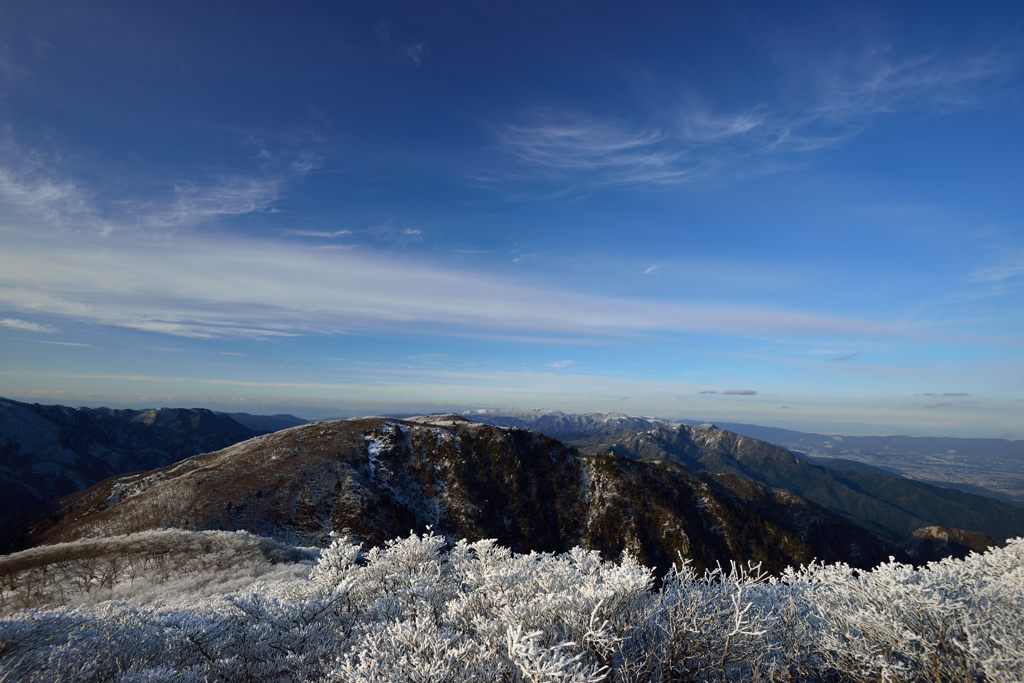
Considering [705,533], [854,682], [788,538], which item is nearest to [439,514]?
[705,533]

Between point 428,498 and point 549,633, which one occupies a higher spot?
point 549,633

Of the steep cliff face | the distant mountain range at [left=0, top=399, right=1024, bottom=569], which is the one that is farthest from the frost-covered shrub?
the distant mountain range at [left=0, top=399, right=1024, bottom=569]

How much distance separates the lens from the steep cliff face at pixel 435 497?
259 ft

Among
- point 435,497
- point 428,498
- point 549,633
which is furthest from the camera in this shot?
point 435,497

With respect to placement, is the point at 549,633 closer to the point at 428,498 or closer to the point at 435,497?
the point at 428,498

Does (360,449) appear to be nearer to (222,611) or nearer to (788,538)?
(222,611)

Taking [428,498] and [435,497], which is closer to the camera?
[428,498]

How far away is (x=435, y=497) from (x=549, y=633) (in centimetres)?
8762

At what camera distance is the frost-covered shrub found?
1588 centimetres

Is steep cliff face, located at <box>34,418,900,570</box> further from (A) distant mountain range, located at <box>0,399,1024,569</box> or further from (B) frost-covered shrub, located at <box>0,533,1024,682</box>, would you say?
(B) frost-covered shrub, located at <box>0,533,1024,682</box>

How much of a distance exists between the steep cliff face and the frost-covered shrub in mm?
59084

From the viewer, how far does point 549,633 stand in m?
17.7

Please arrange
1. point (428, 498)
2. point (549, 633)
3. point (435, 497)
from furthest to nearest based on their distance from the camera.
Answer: point (435, 497), point (428, 498), point (549, 633)

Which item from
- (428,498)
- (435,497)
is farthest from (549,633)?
(435,497)
